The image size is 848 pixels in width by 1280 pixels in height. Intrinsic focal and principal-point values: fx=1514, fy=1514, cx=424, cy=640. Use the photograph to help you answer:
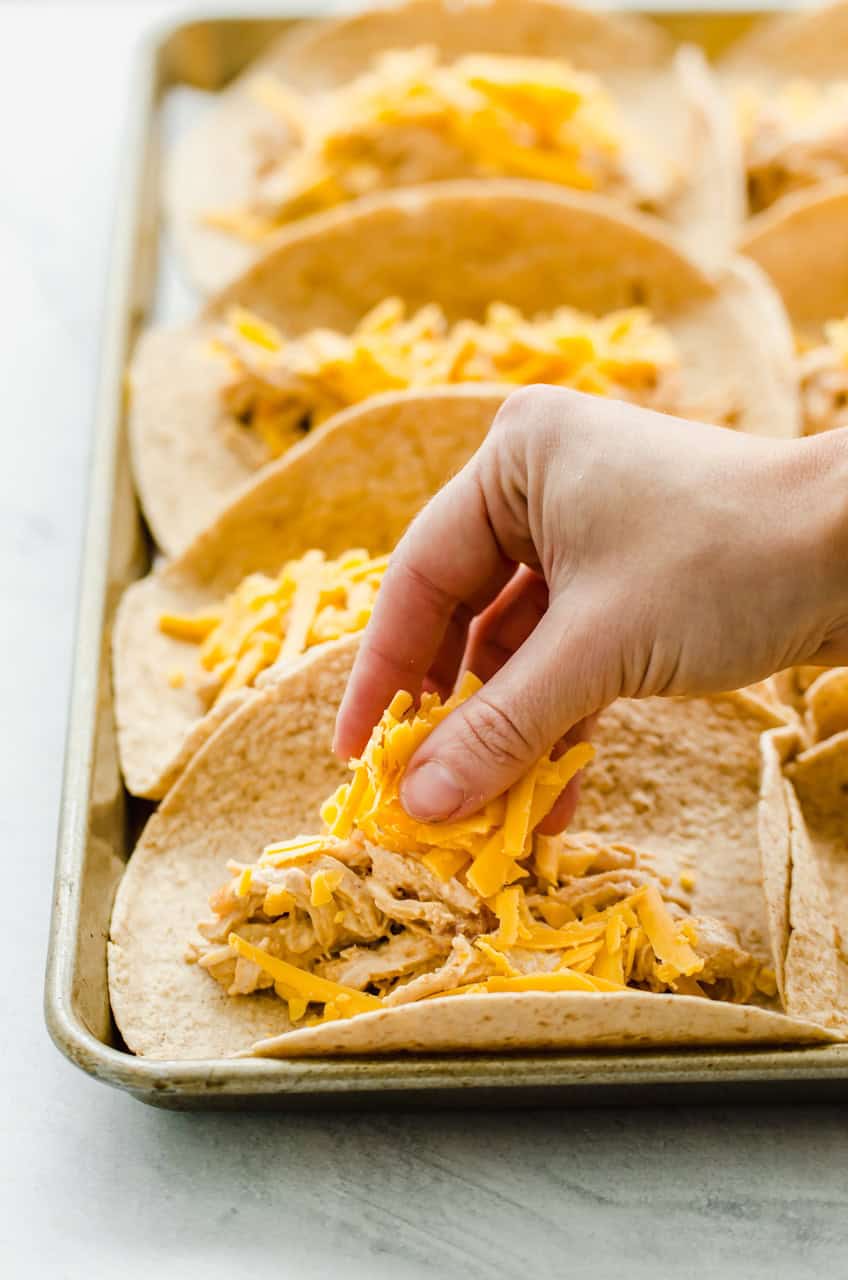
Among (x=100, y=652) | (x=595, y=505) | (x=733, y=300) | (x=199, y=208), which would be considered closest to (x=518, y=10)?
(x=199, y=208)

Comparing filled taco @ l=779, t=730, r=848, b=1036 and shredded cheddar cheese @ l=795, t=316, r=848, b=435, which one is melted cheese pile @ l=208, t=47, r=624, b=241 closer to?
shredded cheddar cheese @ l=795, t=316, r=848, b=435

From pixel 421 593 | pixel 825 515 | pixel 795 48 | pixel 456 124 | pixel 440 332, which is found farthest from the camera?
pixel 795 48

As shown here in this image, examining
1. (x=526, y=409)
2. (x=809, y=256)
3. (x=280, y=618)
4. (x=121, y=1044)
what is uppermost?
(x=526, y=409)

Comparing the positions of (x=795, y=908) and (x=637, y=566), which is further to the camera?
(x=795, y=908)

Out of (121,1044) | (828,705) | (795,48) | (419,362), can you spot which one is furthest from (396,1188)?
(795,48)

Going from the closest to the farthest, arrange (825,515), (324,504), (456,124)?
1. (825,515)
2. (324,504)
3. (456,124)

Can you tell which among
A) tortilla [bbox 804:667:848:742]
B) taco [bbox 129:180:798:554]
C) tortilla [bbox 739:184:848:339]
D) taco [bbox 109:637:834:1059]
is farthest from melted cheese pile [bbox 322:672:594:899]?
tortilla [bbox 739:184:848:339]

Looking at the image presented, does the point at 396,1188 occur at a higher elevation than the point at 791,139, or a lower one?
lower

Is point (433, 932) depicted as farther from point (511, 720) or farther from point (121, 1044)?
point (121, 1044)
